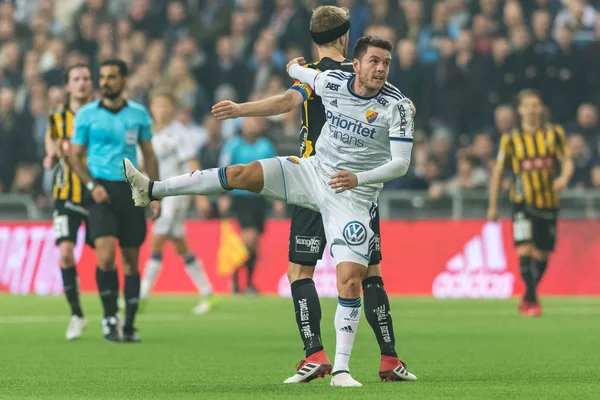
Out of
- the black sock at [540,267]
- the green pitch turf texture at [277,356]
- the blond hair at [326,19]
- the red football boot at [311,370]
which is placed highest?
the blond hair at [326,19]

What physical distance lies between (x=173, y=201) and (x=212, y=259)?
3982 millimetres

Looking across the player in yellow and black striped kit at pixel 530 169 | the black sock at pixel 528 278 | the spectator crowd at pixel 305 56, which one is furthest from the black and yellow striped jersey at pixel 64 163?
the spectator crowd at pixel 305 56

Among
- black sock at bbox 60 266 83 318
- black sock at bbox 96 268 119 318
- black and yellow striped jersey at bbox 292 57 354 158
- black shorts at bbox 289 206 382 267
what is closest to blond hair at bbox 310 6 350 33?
black and yellow striped jersey at bbox 292 57 354 158

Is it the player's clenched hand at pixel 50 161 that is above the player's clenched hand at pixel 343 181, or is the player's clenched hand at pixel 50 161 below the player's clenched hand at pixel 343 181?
above

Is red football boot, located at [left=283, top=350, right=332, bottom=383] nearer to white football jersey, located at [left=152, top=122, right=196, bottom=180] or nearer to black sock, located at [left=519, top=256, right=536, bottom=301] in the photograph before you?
black sock, located at [left=519, top=256, right=536, bottom=301]

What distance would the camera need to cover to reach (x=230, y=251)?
1958 centimetres

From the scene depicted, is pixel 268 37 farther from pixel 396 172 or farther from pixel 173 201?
pixel 396 172

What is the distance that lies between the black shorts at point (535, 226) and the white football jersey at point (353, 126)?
7398 millimetres

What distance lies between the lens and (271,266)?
19.8 m

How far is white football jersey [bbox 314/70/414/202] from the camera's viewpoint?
7.59 meters

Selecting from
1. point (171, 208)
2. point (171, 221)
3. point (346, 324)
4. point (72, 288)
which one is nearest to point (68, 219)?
point (72, 288)

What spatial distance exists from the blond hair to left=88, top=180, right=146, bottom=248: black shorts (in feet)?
11.1

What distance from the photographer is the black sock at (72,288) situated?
11.8 m

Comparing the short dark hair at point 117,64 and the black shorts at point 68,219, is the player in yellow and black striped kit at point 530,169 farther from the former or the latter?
the short dark hair at point 117,64
